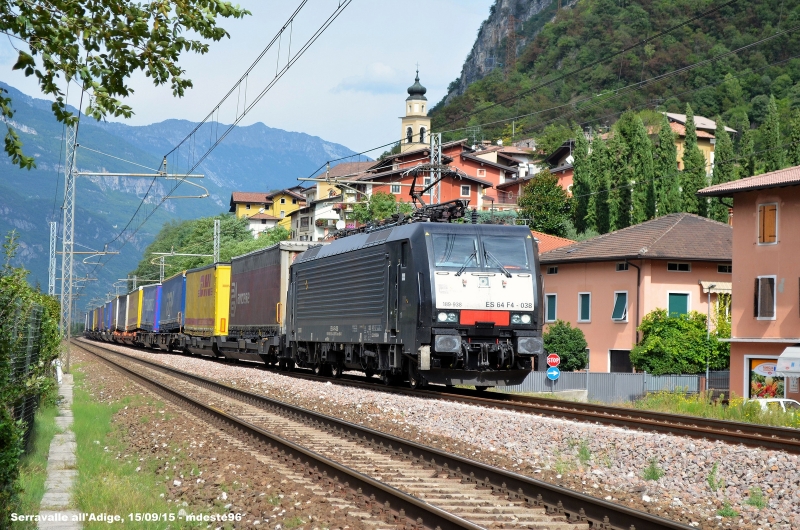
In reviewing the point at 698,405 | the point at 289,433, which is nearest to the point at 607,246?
the point at 698,405

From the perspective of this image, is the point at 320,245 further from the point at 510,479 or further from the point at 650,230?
the point at 650,230

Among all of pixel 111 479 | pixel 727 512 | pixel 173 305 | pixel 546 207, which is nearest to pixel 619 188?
pixel 546 207

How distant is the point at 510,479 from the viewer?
930cm

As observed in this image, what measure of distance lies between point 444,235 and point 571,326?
2553 cm

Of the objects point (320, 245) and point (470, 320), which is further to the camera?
point (320, 245)

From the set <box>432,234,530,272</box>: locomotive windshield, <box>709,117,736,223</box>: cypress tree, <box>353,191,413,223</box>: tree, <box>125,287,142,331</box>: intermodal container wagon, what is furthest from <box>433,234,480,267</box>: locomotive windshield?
<box>709,117,736,223</box>: cypress tree

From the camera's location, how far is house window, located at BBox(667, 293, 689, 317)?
1591 inches

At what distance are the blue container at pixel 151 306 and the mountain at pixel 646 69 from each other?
237 feet

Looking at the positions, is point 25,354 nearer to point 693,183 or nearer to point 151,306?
point 151,306

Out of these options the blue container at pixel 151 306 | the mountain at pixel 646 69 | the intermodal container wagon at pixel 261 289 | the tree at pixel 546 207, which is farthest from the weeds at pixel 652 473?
the mountain at pixel 646 69

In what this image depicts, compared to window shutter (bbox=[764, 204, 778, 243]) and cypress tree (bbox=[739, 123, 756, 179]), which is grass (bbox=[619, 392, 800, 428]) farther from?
cypress tree (bbox=[739, 123, 756, 179])

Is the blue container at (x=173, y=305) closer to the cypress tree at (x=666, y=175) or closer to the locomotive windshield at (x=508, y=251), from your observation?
the locomotive windshield at (x=508, y=251)

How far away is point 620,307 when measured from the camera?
41.1m

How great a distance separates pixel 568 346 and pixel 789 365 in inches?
539
